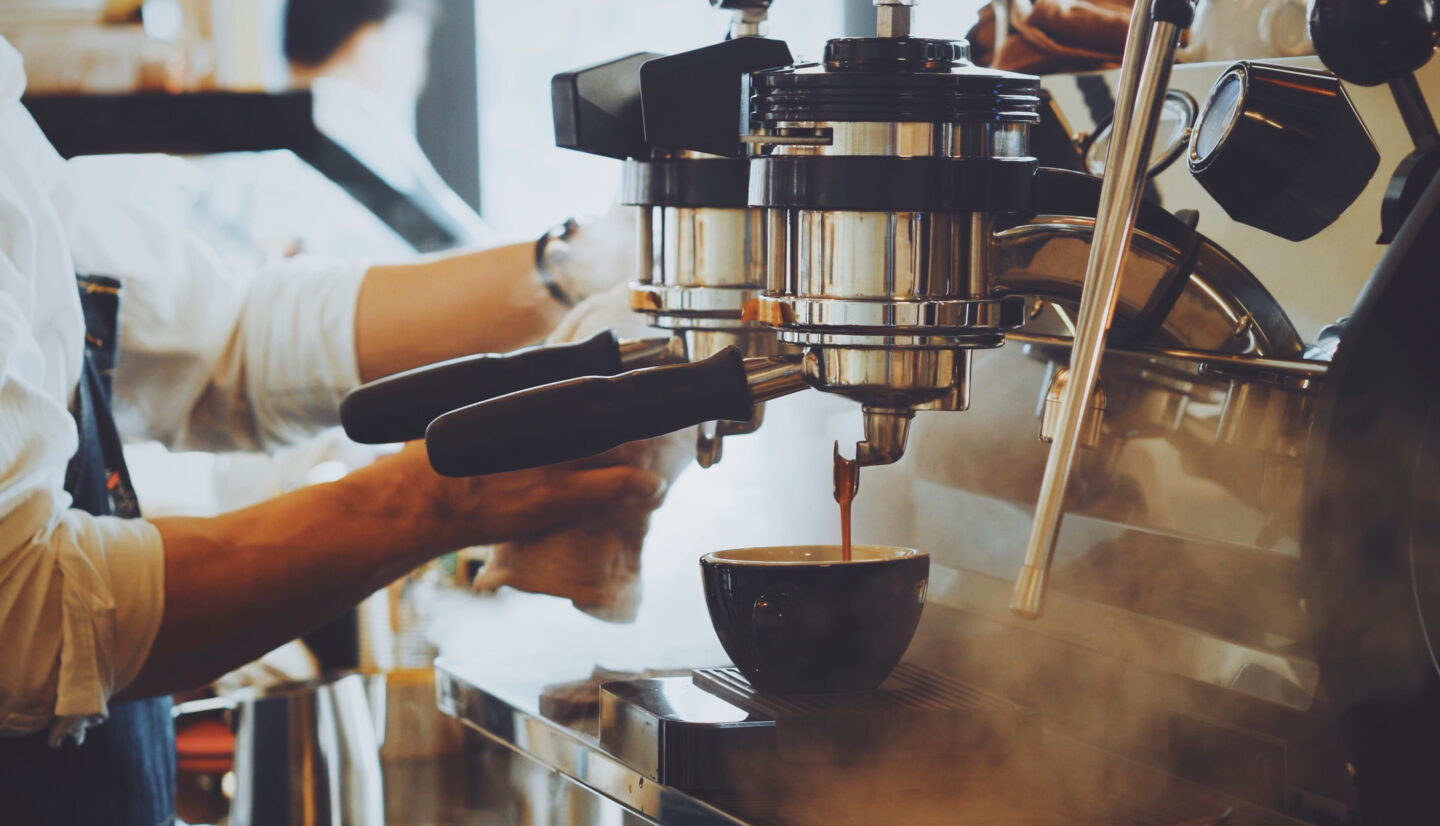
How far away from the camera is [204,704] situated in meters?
1.10

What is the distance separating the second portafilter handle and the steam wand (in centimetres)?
13

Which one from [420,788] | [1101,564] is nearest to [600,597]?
[420,788]

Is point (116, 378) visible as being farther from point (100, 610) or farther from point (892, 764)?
point (892, 764)

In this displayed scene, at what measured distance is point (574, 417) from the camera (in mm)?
470

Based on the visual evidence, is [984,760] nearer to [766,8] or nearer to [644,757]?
[644,757]

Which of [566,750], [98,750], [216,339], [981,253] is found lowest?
[98,750]

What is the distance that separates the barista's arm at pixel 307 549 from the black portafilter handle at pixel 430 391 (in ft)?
0.64

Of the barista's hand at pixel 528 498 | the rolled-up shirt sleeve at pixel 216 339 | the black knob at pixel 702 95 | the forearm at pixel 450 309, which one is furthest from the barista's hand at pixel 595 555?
the rolled-up shirt sleeve at pixel 216 339

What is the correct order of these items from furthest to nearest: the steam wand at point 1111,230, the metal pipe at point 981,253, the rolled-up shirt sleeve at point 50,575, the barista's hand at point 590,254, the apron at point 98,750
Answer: the barista's hand at point 590,254 → the apron at point 98,750 → the rolled-up shirt sleeve at point 50,575 → the metal pipe at point 981,253 → the steam wand at point 1111,230

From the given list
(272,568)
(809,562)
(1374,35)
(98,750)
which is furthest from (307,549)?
(1374,35)

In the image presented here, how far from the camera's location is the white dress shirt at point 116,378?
74 cm

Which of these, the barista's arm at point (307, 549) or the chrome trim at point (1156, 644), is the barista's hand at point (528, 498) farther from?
the chrome trim at point (1156, 644)

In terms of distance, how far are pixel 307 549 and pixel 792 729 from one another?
1.38 ft

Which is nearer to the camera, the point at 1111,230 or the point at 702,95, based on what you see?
the point at 1111,230
